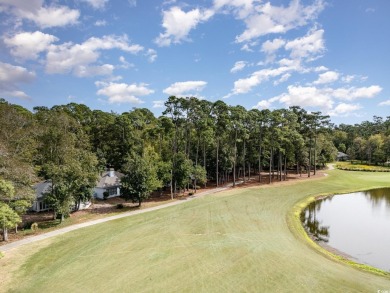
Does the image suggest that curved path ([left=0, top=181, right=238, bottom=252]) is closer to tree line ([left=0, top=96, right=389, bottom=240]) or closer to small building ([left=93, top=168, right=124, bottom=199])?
tree line ([left=0, top=96, right=389, bottom=240])

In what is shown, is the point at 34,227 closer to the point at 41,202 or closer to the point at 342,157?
the point at 41,202

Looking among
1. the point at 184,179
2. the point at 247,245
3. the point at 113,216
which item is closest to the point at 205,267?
the point at 247,245

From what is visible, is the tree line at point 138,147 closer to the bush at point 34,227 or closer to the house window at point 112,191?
the bush at point 34,227

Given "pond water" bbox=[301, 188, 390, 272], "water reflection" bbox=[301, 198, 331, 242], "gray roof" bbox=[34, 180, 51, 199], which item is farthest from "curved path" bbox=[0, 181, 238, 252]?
"pond water" bbox=[301, 188, 390, 272]

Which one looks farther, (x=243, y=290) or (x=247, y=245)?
(x=247, y=245)

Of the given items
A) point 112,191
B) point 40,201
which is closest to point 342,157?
point 112,191

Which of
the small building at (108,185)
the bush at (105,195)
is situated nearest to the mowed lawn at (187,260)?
the bush at (105,195)

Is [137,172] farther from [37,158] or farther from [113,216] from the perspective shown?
[37,158]
